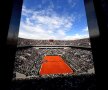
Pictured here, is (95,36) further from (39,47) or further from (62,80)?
(39,47)

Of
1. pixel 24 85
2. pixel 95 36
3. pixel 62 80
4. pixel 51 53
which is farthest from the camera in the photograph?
pixel 51 53

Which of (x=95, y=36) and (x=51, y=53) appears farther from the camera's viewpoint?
(x=51, y=53)

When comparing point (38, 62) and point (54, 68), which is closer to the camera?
point (54, 68)

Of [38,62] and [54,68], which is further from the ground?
[38,62]

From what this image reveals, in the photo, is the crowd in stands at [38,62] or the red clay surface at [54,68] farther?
the red clay surface at [54,68]

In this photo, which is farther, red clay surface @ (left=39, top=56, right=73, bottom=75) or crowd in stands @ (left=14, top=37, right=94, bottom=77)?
red clay surface @ (left=39, top=56, right=73, bottom=75)
